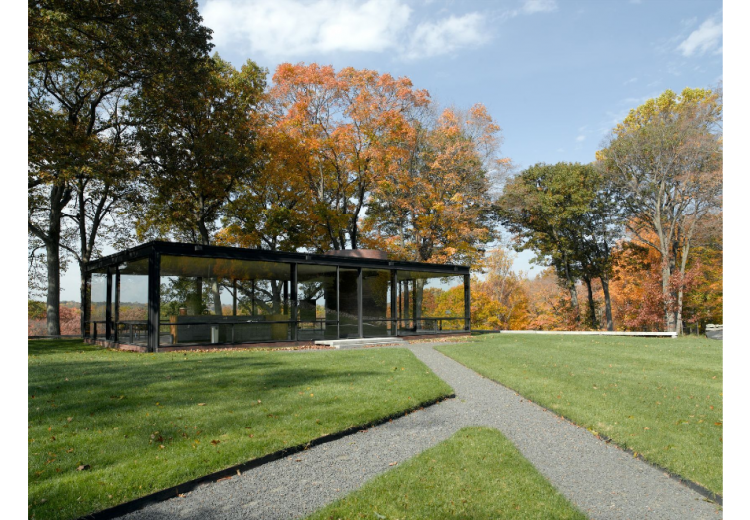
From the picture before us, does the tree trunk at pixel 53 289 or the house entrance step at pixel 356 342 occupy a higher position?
the tree trunk at pixel 53 289

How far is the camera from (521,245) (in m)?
30.8

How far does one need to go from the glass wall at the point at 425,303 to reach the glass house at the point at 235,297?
381 millimetres

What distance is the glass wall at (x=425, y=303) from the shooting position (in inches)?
821

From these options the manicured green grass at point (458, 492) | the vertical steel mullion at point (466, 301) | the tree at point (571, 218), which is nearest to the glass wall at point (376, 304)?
the vertical steel mullion at point (466, 301)

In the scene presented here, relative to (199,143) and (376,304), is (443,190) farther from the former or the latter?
(199,143)

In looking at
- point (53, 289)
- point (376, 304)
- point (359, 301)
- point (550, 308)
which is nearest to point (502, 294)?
point (550, 308)

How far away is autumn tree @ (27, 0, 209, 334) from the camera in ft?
42.0

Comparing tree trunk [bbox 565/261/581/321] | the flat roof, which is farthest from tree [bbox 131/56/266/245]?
tree trunk [bbox 565/261/581/321]

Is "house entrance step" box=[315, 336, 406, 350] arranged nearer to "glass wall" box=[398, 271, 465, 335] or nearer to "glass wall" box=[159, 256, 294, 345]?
"glass wall" box=[159, 256, 294, 345]

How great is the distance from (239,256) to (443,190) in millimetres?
14355

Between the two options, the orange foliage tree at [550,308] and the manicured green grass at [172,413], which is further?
the orange foliage tree at [550,308]

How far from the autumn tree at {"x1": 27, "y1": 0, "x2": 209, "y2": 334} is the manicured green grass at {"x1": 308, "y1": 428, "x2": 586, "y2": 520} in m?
13.1

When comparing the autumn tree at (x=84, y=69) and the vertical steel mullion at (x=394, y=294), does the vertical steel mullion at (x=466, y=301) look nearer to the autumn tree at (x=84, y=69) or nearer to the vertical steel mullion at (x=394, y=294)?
the vertical steel mullion at (x=394, y=294)

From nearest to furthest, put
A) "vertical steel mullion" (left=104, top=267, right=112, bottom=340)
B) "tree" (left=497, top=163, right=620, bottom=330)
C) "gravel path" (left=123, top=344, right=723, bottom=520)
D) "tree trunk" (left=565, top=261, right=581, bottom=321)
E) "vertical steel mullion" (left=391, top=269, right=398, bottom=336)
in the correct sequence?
"gravel path" (left=123, top=344, right=723, bottom=520)
"vertical steel mullion" (left=104, top=267, right=112, bottom=340)
"vertical steel mullion" (left=391, top=269, right=398, bottom=336)
"tree" (left=497, top=163, right=620, bottom=330)
"tree trunk" (left=565, top=261, right=581, bottom=321)
